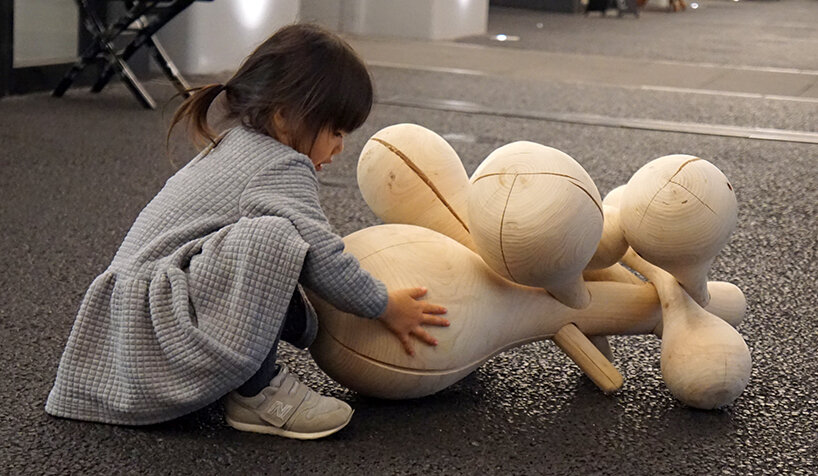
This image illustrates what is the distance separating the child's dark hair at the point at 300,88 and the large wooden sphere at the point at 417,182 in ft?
0.46

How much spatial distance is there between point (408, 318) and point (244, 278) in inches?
8.4

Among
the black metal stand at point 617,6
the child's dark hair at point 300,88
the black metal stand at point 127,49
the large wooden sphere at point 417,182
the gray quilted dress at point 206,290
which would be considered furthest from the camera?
the black metal stand at point 617,6

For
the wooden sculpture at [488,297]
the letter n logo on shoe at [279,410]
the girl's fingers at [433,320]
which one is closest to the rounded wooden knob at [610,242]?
the wooden sculpture at [488,297]

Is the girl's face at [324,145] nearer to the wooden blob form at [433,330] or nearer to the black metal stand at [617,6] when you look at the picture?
the wooden blob form at [433,330]

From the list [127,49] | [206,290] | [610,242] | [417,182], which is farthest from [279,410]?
[127,49]

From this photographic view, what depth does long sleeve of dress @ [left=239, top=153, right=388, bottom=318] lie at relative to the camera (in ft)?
4.25

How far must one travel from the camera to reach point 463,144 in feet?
11.8

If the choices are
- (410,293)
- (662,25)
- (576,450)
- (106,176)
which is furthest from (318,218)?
(662,25)

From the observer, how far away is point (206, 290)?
1.29 meters

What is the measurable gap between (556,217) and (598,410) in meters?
0.33

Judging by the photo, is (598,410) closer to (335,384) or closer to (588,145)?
(335,384)

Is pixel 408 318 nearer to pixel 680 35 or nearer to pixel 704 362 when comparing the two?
pixel 704 362

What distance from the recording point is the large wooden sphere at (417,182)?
1556 mm

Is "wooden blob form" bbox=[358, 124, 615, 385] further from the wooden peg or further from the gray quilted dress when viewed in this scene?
the gray quilted dress
